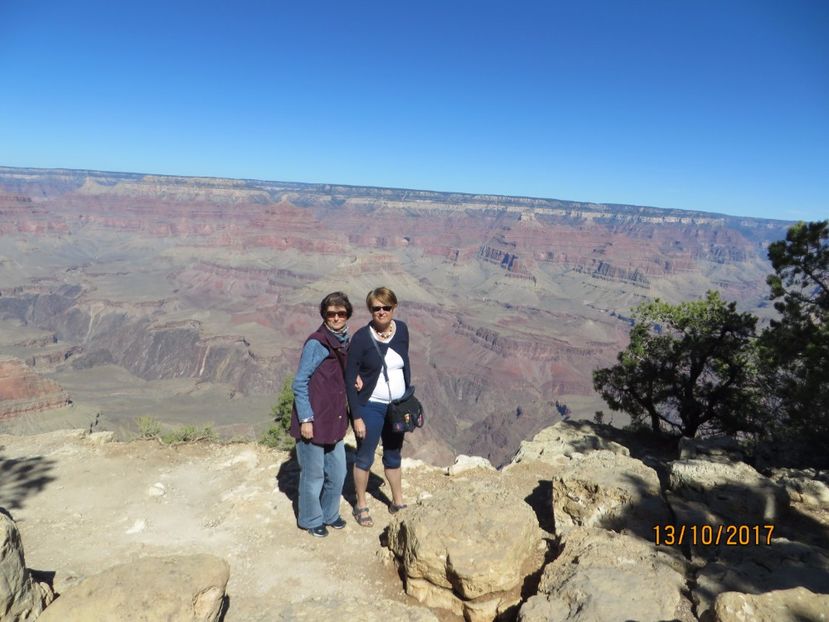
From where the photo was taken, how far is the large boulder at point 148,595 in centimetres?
292

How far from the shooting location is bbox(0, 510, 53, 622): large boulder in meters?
2.99

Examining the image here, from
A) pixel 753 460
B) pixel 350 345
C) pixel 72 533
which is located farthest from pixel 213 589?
pixel 753 460

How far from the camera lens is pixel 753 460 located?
8.91 metres

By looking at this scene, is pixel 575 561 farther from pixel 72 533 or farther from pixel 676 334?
pixel 676 334

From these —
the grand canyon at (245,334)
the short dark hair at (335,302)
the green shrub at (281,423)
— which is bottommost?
the grand canyon at (245,334)

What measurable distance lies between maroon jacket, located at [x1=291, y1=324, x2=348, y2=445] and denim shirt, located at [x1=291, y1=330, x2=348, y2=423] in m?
0.05

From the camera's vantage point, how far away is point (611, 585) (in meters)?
3.36

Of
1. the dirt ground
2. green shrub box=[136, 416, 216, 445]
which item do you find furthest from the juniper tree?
green shrub box=[136, 416, 216, 445]

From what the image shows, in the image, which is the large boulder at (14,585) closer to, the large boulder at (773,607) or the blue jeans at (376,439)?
the blue jeans at (376,439)

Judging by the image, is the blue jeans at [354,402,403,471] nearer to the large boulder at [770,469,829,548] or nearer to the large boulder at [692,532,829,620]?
the large boulder at [692,532,829,620]

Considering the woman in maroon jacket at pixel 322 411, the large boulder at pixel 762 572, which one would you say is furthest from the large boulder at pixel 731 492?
the woman in maroon jacket at pixel 322 411

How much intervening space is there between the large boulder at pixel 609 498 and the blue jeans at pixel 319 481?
256cm
